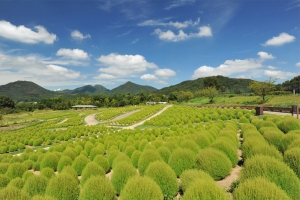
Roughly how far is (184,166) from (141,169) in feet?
5.65

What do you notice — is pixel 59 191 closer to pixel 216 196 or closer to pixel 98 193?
pixel 98 193

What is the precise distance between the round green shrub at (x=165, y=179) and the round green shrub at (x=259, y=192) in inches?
90.5

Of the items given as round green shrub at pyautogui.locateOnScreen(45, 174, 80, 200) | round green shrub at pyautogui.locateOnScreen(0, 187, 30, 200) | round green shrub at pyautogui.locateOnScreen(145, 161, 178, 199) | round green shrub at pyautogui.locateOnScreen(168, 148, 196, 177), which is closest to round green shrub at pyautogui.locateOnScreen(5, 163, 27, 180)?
round green shrub at pyautogui.locateOnScreen(45, 174, 80, 200)

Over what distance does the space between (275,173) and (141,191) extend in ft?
10.9

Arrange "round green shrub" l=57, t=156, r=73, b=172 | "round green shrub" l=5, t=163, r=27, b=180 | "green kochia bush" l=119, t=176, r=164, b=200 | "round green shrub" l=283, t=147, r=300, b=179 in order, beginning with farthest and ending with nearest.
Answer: "round green shrub" l=57, t=156, r=73, b=172
"round green shrub" l=5, t=163, r=27, b=180
"round green shrub" l=283, t=147, r=300, b=179
"green kochia bush" l=119, t=176, r=164, b=200

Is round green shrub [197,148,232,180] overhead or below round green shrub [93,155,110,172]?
overhead

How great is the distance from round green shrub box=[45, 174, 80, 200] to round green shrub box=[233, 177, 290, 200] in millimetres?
4729

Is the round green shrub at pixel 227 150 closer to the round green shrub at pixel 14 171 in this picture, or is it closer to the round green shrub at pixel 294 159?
the round green shrub at pixel 294 159

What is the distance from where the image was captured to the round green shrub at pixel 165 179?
5930mm

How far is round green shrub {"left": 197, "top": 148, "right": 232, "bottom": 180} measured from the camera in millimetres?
6699

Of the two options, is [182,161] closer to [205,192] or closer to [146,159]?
[146,159]

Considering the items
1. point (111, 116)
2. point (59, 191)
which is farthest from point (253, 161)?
point (111, 116)

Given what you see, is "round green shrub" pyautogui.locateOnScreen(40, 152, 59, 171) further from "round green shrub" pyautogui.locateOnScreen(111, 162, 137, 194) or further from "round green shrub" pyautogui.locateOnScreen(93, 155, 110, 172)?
"round green shrub" pyautogui.locateOnScreen(111, 162, 137, 194)

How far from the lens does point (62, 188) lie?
597 cm
